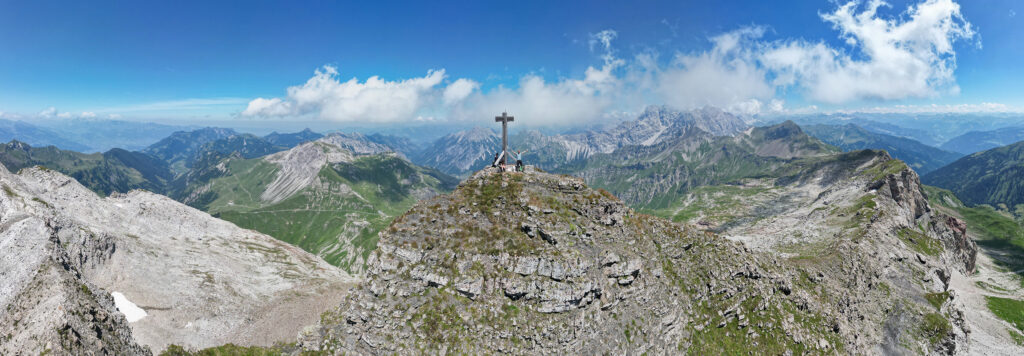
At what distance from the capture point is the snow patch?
189ft

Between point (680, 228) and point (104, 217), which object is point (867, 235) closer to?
point (680, 228)

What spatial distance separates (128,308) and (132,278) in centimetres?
969

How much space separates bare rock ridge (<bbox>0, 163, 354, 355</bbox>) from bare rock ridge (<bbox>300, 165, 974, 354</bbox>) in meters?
21.8

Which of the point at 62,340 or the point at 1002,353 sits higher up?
the point at 62,340

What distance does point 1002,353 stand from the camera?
262 feet

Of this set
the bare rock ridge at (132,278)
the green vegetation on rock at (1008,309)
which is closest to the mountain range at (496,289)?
the bare rock ridge at (132,278)

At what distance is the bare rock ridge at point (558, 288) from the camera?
106ft

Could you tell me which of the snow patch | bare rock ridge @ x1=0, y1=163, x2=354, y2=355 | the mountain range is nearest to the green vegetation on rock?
the mountain range

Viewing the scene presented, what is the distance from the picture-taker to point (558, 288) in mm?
33312

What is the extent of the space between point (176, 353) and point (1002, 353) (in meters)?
163

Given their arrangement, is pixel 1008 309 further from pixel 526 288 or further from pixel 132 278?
pixel 132 278

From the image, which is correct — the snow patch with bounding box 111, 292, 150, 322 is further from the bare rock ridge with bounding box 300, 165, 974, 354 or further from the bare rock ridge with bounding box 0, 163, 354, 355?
the bare rock ridge with bounding box 300, 165, 974, 354

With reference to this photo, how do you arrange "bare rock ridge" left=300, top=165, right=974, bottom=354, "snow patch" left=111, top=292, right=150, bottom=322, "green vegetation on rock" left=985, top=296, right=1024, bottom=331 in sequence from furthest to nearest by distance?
"green vegetation on rock" left=985, top=296, right=1024, bottom=331 < "snow patch" left=111, top=292, right=150, bottom=322 < "bare rock ridge" left=300, top=165, right=974, bottom=354

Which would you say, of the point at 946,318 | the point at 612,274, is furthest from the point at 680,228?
the point at 946,318
